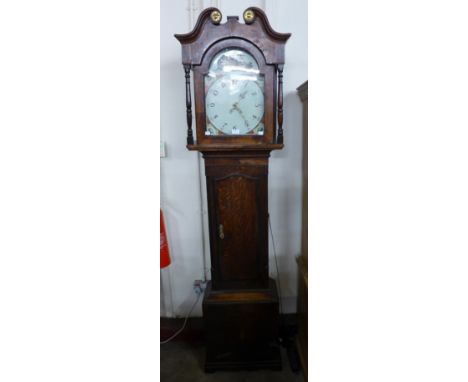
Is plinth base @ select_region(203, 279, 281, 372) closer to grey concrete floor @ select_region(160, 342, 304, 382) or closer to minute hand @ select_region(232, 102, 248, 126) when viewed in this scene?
grey concrete floor @ select_region(160, 342, 304, 382)

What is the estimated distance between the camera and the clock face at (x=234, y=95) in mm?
1121

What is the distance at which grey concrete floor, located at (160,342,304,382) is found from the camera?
1.34 m

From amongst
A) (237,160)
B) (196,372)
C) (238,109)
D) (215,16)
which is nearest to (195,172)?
(237,160)

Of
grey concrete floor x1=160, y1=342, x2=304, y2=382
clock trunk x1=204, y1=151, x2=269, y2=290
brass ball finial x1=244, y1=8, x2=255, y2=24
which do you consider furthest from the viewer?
grey concrete floor x1=160, y1=342, x2=304, y2=382

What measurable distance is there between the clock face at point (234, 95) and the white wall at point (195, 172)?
38cm

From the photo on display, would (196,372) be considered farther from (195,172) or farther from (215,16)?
(215,16)

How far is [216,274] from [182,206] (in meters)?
0.45

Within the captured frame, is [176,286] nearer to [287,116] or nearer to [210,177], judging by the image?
[210,177]

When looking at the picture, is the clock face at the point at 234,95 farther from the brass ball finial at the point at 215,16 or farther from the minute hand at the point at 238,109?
the brass ball finial at the point at 215,16

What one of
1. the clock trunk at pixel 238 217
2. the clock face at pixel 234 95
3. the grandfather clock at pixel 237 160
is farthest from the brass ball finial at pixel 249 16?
the clock trunk at pixel 238 217

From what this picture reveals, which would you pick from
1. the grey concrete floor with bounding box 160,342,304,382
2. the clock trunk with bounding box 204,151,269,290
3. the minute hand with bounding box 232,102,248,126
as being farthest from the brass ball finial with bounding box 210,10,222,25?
the grey concrete floor with bounding box 160,342,304,382

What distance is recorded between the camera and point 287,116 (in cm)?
150

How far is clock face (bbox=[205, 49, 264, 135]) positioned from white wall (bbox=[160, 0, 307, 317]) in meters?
0.38
